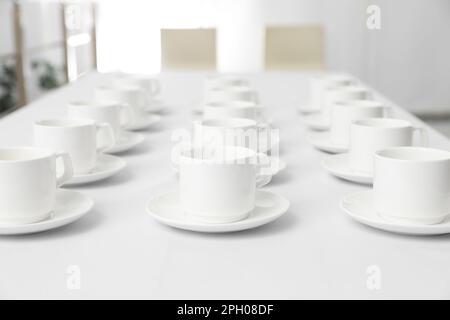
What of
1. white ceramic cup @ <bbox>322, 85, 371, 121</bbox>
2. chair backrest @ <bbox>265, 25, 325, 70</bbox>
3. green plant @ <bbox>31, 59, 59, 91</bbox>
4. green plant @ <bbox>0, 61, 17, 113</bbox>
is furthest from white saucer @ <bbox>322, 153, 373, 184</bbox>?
green plant @ <bbox>31, 59, 59, 91</bbox>

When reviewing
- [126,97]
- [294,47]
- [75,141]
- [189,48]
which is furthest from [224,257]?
[294,47]

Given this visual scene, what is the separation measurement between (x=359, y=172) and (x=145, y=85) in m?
0.92

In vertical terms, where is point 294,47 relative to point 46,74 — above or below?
above

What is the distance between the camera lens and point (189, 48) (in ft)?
13.2

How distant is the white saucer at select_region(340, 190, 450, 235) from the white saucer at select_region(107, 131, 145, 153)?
51cm

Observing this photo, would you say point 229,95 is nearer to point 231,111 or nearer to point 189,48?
point 231,111

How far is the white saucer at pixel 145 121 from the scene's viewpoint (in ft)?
5.04

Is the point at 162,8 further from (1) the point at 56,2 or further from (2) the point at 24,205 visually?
(2) the point at 24,205

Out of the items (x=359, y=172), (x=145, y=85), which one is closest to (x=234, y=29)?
(x=145, y=85)

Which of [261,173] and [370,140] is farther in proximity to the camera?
[370,140]

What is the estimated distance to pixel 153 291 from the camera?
2.18 feet

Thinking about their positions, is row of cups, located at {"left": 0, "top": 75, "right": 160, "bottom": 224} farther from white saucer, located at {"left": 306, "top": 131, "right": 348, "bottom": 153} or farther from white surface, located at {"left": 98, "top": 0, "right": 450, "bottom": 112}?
white surface, located at {"left": 98, "top": 0, "right": 450, "bottom": 112}

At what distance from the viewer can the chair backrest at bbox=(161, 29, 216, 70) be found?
3975mm

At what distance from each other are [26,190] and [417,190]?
47cm
